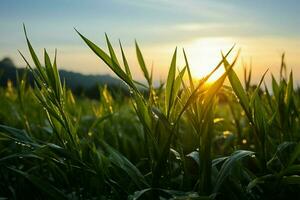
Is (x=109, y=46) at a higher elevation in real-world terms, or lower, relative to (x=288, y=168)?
higher

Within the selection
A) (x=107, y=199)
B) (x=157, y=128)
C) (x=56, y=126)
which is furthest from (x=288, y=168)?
(x=56, y=126)

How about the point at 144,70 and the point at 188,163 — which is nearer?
the point at 188,163

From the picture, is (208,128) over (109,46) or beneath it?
beneath

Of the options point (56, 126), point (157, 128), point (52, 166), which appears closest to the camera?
point (157, 128)

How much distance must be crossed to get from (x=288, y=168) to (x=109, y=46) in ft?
1.67

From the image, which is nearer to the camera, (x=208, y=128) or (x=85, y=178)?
(x=208, y=128)

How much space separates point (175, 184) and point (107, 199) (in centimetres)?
20

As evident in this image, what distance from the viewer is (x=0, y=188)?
165 cm

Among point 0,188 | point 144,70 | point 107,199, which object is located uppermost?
point 144,70

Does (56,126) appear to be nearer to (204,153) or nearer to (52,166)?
(52,166)

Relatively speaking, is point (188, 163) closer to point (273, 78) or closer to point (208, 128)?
point (208, 128)

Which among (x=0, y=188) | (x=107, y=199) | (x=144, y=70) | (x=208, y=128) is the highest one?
(x=144, y=70)

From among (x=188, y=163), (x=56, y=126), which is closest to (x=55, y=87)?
(x=56, y=126)

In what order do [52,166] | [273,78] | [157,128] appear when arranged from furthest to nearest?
[273,78] < [52,166] < [157,128]
